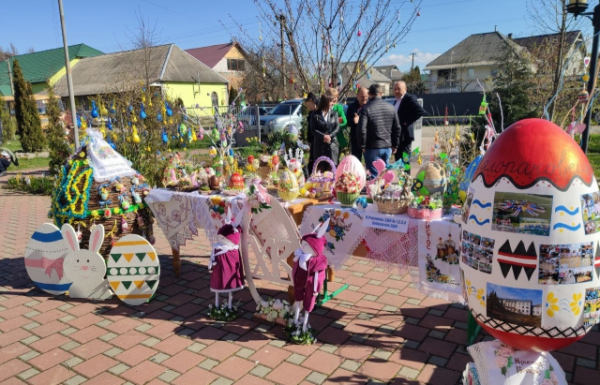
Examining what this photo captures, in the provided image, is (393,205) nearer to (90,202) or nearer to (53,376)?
(53,376)

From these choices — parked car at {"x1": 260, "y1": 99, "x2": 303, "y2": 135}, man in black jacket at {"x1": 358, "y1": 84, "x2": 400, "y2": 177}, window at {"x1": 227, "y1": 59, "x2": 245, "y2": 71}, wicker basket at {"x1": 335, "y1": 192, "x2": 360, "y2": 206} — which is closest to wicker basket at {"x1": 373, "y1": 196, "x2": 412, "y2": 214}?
wicker basket at {"x1": 335, "y1": 192, "x2": 360, "y2": 206}

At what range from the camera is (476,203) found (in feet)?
7.19

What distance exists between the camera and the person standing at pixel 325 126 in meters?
5.48

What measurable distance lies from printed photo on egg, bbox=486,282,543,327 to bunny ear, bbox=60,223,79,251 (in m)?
3.57

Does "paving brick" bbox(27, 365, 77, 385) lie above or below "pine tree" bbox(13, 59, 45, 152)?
below

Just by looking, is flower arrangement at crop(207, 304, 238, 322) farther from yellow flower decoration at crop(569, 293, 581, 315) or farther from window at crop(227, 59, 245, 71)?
window at crop(227, 59, 245, 71)

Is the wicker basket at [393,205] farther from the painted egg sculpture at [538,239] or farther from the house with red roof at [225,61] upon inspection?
the house with red roof at [225,61]

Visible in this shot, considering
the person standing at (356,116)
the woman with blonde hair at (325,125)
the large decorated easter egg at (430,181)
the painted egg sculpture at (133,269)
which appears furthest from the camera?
the person standing at (356,116)

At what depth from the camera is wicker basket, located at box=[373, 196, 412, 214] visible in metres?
3.16

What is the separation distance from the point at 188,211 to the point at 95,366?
165 cm

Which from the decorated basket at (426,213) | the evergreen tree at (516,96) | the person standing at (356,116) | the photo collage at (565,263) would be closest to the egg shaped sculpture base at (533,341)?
the photo collage at (565,263)

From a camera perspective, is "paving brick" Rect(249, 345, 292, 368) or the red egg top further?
"paving brick" Rect(249, 345, 292, 368)

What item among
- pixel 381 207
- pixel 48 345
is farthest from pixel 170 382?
pixel 381 207

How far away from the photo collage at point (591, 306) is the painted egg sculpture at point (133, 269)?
3.26m
